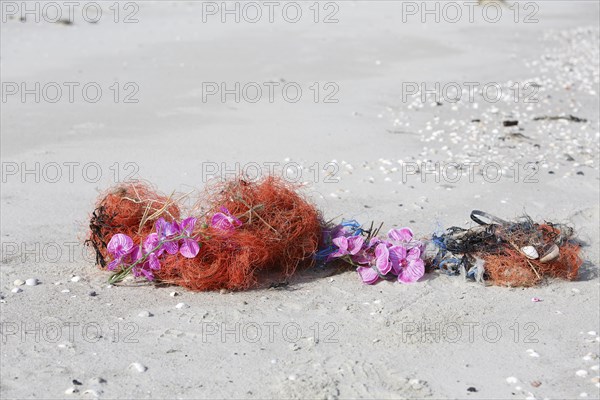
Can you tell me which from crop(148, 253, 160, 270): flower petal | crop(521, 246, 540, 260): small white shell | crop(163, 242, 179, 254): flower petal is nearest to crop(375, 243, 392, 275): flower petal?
crop(521, 246, 540, 260): small white shell

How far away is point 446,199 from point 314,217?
5.34 feet

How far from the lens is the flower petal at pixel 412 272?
190 inches

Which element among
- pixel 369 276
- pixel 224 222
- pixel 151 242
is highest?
pixel 224 222

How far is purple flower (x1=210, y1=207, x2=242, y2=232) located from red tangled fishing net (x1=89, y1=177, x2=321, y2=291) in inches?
1.4

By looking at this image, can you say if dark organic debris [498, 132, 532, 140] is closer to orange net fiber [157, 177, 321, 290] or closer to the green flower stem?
orange net fiber [157, 177, 321, 290]

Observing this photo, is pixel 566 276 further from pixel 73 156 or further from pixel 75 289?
pixel 73 156

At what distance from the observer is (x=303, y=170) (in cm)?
685

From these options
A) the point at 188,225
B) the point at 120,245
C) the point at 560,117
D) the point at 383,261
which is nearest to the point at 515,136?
the point at 560,117

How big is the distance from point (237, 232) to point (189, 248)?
29 cm

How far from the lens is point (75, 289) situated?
4723 millimetres

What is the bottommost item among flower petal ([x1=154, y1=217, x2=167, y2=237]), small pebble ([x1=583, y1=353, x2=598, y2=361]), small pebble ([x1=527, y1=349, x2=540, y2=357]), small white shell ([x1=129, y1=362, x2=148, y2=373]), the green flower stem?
small pebble ([x1=583, y1=353, x2=598, y2=361])

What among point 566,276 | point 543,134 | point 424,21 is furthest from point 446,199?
point 424,21

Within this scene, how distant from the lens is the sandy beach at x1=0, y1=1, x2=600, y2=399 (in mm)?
3939

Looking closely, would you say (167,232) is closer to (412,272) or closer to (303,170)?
(412,272)
